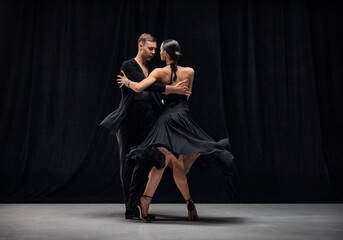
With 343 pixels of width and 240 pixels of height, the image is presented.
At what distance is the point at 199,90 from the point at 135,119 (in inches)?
66.0

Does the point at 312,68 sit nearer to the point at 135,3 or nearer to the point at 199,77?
the point at 199,77

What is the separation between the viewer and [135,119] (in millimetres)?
4070

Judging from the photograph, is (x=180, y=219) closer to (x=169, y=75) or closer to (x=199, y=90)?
(x=169, y=75)

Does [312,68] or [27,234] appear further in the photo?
[312,68]

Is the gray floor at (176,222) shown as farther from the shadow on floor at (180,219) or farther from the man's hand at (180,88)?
the man's hand at (180,88)

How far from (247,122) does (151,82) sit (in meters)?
2.20

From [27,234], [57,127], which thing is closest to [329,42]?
[57,127]

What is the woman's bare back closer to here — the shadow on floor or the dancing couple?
the dancing couple

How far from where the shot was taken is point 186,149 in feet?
11.6

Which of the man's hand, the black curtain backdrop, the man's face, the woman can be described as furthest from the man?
the black curtain backdrop

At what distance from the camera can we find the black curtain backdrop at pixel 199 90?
5.52 meters

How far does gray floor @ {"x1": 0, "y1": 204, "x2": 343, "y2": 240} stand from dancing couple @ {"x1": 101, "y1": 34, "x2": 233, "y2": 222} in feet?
0.95

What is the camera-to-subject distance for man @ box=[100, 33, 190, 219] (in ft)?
13.1

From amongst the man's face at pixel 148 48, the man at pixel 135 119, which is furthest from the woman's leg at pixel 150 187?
the man's face at pixel 148 48
